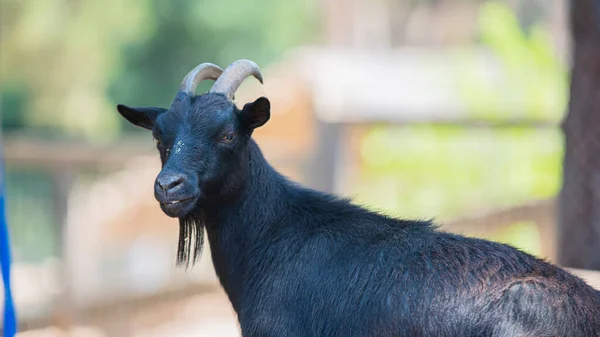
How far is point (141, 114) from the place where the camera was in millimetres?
5480

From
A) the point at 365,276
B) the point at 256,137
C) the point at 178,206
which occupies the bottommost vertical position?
the point at 256,137

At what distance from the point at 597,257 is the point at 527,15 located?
2612 centimetres

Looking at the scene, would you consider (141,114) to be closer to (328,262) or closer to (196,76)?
(196,76)

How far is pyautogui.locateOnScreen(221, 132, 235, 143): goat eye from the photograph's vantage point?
5.03 meters

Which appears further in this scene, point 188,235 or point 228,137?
point 188,235

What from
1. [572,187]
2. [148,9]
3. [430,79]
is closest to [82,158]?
[572,187]

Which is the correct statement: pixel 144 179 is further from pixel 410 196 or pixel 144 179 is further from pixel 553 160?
pixel 553 160

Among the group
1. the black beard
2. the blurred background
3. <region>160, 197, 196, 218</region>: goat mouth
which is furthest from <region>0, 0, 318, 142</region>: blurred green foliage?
<region>160, 197, 196, 218</region>: goat mouth

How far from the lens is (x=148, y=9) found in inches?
971

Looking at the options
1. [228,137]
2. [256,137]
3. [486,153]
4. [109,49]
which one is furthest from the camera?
[109,49]

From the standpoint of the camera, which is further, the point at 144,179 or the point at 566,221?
Result: the point at 144,179

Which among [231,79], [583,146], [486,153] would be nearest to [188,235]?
[231,79]

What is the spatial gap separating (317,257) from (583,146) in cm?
311

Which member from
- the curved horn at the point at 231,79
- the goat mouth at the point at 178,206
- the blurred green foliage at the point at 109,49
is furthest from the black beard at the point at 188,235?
the blurred green foliage at the point at 109,49
